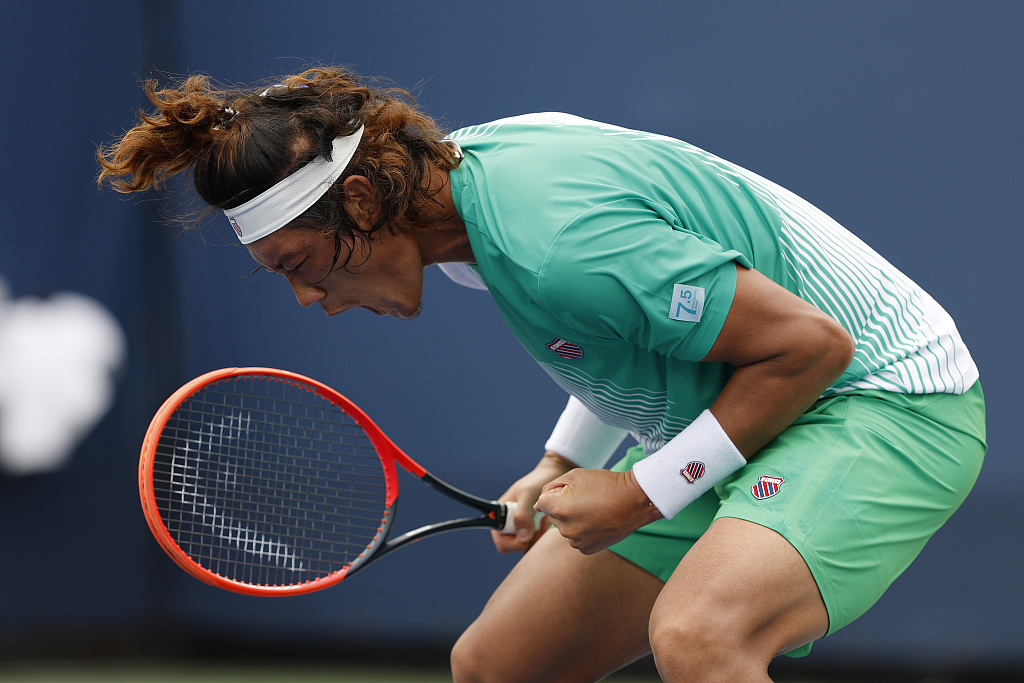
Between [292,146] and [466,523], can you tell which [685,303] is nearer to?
[292,146]

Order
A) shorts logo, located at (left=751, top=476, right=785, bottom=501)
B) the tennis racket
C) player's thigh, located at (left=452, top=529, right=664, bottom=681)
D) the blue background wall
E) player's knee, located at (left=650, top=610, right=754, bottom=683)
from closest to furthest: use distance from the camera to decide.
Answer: player's knee, located at (left=650, top=610, right=754, bottom=683) → shorts logo, located at (left=751, top=476, right=785, bottom=501) → player's thigh, located at (left=452, top=529, right=664, bottom=681) → the tennis racket → the blue background wall

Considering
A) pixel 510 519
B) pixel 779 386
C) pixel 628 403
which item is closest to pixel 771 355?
pixel 779 386

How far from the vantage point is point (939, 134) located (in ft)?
7.57

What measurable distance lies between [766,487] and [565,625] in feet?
1.41

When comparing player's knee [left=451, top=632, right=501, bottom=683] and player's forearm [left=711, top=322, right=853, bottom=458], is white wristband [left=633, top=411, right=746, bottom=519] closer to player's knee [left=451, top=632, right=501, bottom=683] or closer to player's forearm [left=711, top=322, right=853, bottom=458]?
player's forearm [left=711, top=322, right=853, bottom=458]

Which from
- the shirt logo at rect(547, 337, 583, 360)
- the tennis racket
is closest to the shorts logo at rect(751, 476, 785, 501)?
the shirt logo at rect(547, 337, 583, 360)

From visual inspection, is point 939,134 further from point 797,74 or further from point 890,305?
point 890,305

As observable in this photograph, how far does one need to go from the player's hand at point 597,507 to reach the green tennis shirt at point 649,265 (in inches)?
4.7

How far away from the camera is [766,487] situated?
1101 millimetres

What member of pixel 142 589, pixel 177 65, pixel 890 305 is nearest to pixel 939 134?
pixel 890 305

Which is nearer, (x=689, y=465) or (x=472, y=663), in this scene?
(x=689, y=465)

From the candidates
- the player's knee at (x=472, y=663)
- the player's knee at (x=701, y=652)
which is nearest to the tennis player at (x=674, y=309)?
the player's knee at (x=701, y=652)

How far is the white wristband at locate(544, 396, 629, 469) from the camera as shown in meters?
1.56

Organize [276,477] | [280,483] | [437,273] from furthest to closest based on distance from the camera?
[437,273] < [280,483] < [276,477]
